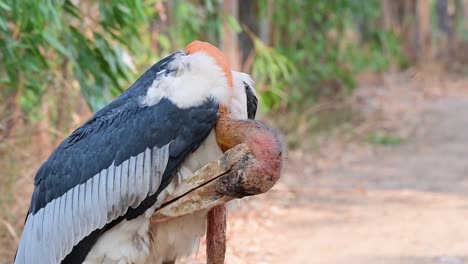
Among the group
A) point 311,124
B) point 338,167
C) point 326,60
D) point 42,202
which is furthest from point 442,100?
point 42,202

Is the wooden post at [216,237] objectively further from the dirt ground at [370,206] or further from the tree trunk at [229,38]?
the tree trunk at [229,38]

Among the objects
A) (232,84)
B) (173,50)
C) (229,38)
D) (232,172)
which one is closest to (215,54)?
(232,84)

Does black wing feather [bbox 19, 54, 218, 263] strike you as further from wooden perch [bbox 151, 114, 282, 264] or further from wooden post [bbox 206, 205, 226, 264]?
wooden post [bbox 206, 205, 226, 264]

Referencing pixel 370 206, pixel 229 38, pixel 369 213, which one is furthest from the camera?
pixel 229 38

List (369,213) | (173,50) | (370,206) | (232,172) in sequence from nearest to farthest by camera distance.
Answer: (232,172) → (369,213) → (370,206) → (173,50)

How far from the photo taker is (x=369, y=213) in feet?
23.2

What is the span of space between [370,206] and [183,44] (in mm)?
2556

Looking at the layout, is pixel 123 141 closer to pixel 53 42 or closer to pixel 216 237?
pixel 216 237

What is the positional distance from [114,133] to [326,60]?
8.19m

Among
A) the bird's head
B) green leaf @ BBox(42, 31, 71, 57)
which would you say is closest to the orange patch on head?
the bird's head

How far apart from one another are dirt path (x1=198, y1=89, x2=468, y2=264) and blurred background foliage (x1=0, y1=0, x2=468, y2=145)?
44.1 inches

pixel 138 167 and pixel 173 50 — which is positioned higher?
pixel 173 50

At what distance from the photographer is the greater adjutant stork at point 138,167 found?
3604 mm

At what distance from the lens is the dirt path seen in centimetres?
588
